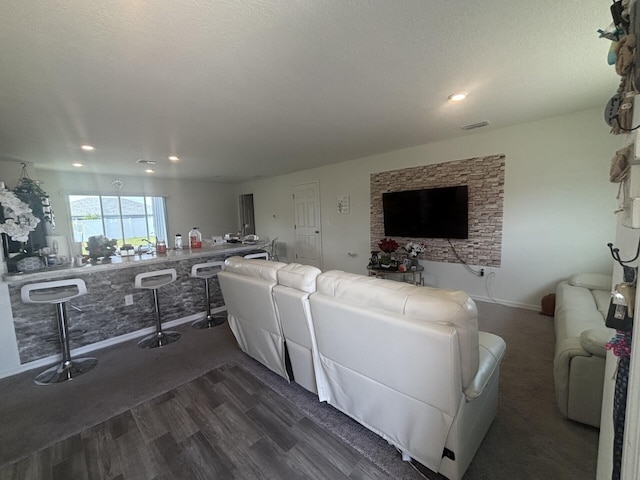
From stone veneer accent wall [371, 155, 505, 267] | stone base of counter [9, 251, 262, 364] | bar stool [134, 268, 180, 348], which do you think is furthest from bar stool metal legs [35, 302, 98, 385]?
stone veneer accent wall [371, 155, 505, 267]

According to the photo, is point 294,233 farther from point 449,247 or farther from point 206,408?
point 206,408

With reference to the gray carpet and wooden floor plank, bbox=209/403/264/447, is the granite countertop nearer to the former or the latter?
the gray carpet

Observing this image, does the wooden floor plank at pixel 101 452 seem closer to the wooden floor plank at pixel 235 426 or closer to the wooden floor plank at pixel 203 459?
the wooden floor plank at pixel 203 459

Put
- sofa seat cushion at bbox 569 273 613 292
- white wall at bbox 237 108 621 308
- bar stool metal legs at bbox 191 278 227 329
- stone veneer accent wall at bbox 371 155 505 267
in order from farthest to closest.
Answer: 1. stone veneer accent wall at bbox 371 155 505 267
2. bar stool metal legs at bbox 191 278 227 329
3. white wall at bbox 237 108 621 308
4. sofa seat cushion at bbox 569 273 613 292

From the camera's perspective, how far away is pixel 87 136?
3.22 metres

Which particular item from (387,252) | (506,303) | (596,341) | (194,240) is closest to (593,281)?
(506,303)

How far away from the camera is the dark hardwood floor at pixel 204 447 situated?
1.42 m

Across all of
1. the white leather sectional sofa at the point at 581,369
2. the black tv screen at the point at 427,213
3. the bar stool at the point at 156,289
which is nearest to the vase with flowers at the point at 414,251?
the black tv screen at the point at 427,213

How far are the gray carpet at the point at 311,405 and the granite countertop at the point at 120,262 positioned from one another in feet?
3.00

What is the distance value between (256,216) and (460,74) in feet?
21.1

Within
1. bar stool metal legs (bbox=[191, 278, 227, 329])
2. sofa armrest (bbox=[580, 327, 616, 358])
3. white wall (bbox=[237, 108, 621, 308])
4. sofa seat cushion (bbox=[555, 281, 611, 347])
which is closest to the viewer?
sofa armrest (bbox=[580, 327, 616, 358])

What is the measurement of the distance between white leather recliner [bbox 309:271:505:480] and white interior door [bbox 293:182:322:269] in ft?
14.4

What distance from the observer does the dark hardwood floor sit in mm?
1424

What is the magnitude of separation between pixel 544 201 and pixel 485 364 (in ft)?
9.60
